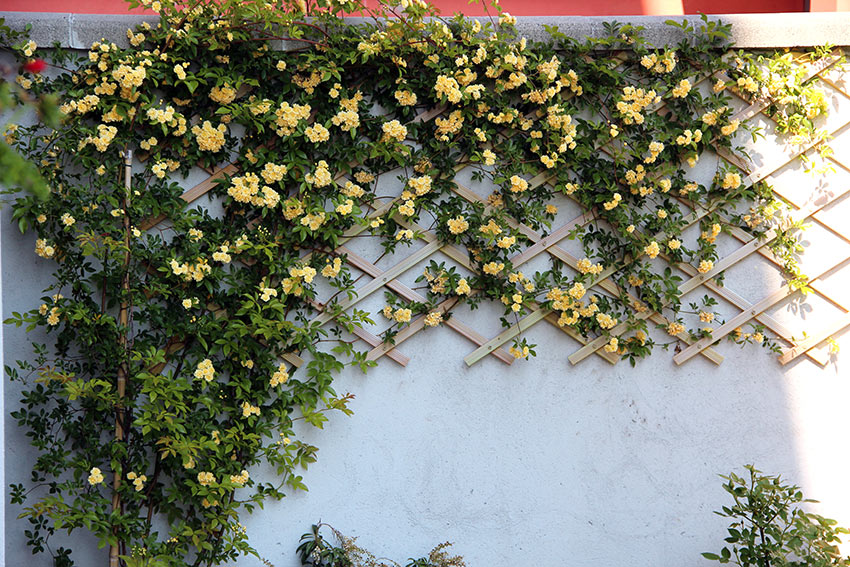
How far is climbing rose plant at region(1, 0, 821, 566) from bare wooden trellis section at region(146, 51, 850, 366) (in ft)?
0.10

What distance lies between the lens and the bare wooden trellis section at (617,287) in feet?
8.38

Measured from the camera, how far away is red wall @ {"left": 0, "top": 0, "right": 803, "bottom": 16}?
313 cm

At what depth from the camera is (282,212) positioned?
2.50 metres

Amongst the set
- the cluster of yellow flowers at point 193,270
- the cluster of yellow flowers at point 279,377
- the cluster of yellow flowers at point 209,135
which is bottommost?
the cluster of yellow flowers at point 279,377

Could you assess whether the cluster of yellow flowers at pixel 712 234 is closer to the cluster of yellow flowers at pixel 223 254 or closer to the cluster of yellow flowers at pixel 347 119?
the cluster of yellow flowers at pixel 347 119

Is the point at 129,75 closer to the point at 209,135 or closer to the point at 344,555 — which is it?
the point at 209,135

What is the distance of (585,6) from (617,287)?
52.3 inches

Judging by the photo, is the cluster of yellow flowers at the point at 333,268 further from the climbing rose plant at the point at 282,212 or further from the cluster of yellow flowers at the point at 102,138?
the cluster of yellow flowers at the point at 102,138

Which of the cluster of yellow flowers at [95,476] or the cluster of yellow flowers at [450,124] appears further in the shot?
the cluster of yellow flowers at [450,124]

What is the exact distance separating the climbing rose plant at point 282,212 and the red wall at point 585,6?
25.7 inches

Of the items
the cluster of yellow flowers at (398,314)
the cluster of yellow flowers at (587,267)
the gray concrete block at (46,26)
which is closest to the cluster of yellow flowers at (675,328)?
the cluster of yellow flowers at (587,267)

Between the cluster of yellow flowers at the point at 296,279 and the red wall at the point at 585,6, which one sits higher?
the red wall at the point at 585,6

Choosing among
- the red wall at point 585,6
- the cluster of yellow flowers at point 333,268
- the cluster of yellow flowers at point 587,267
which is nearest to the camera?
the cluster of yellow flowers at point 333,268

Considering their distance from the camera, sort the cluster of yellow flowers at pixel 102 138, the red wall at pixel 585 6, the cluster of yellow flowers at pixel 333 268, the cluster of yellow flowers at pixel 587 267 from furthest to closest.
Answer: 1. the red wall at pixel 585 6
2. the cluster of yellow flowers at pixel 587 267
3. the cluster of yellow flowers at pixel 333 268
4. the cluster of yellow flowers at pixel 102 138
